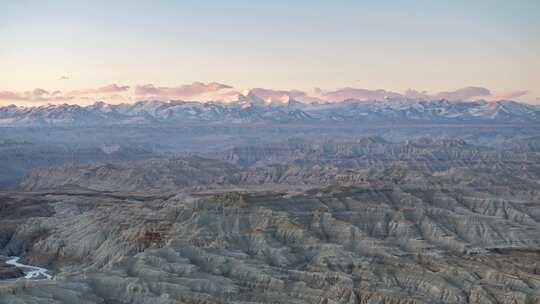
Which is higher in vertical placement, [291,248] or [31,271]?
[291,248]

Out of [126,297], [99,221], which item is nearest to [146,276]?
[126,297]

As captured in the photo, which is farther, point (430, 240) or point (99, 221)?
point (99, 221)

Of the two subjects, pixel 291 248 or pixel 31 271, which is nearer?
pixel 291 248

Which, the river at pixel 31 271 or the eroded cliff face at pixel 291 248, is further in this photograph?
the river at pixel 31 271

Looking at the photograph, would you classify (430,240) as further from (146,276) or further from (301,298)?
(146,276)

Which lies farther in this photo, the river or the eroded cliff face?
the river

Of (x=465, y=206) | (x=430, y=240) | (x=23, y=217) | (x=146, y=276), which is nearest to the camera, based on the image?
(x=146, y=276)

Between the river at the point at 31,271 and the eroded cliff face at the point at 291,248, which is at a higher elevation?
the eroded cliff face at the point at 291,248

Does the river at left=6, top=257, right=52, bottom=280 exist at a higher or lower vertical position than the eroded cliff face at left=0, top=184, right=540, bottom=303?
lower
